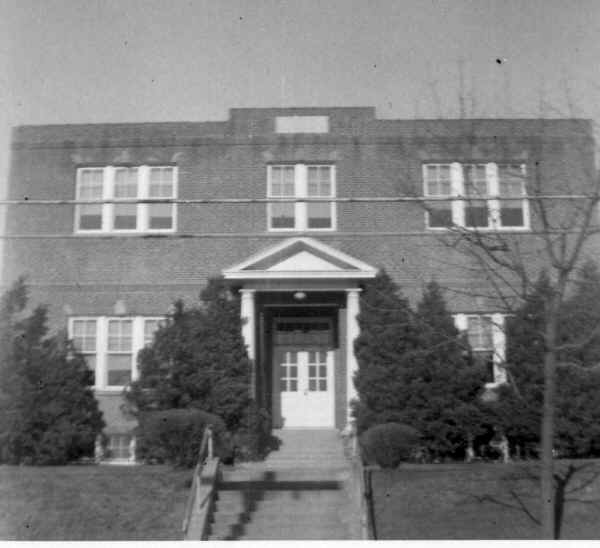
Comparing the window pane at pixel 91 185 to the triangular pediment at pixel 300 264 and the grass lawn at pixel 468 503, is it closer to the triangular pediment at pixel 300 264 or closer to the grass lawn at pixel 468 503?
the triangular pediment at pixel 300 264

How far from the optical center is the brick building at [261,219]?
18.1m

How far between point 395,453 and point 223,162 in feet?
29.0

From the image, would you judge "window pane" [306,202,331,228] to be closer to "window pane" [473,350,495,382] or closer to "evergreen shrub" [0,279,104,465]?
"window pane" [473,350,495,382]

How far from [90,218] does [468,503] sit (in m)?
11.7

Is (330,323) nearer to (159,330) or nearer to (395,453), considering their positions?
(159,330)

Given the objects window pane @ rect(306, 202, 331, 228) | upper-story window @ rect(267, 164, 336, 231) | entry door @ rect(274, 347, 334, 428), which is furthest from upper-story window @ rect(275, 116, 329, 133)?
entry door @ rect(274, 347, 334, 428)

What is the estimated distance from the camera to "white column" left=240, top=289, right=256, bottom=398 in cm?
1723

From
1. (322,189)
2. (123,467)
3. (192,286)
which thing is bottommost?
(123,467)

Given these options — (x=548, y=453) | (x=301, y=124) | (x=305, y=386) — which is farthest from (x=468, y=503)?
(x=301, y=124)

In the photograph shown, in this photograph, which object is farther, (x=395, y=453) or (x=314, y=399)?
(x=314, y=399)

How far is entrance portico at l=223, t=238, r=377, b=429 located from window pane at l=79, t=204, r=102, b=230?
160 inches

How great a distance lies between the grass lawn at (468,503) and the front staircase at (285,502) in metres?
0.70

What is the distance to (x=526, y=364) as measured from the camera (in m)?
15.4

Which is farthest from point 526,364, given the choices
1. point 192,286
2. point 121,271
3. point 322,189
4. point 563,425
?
point 121,271
